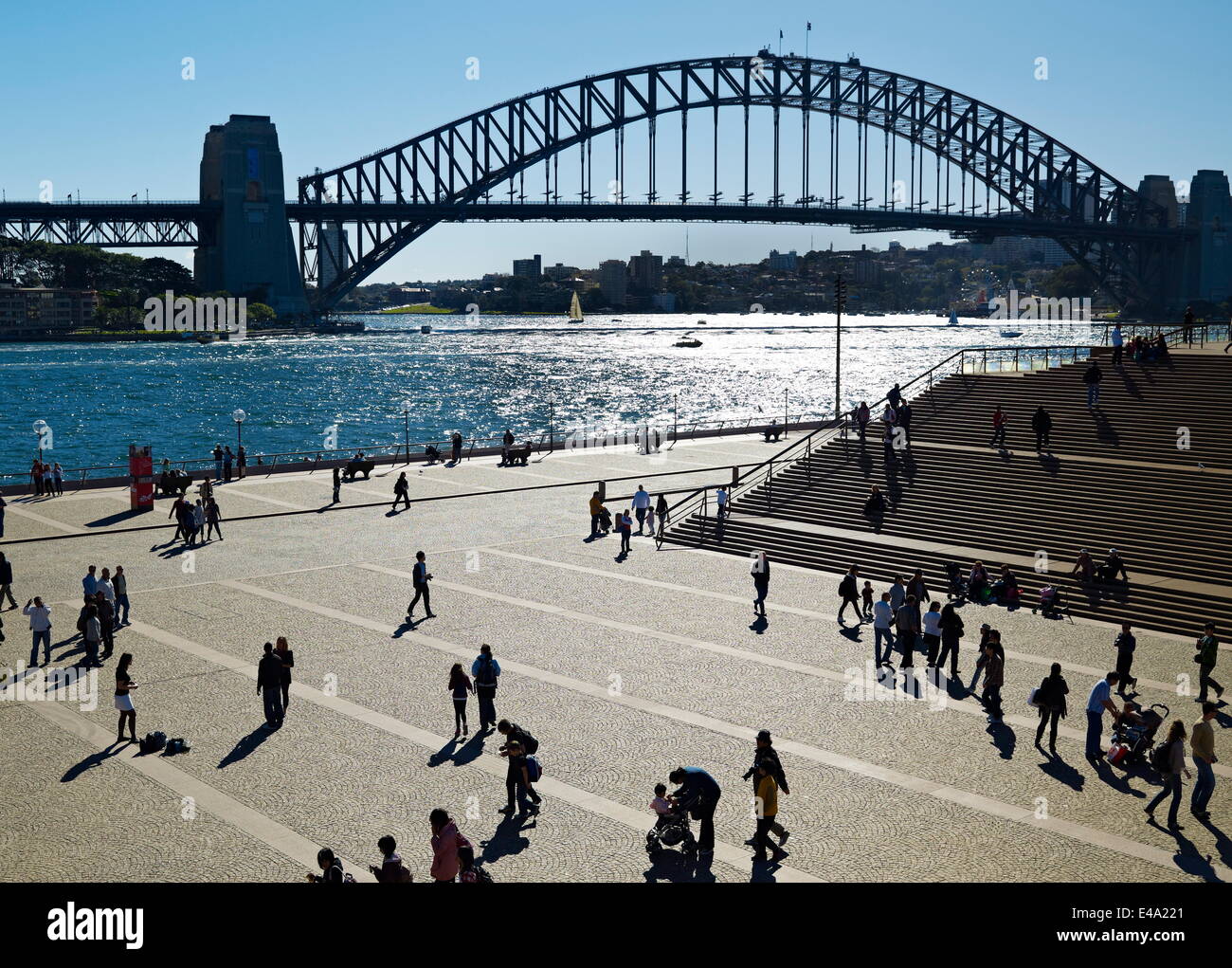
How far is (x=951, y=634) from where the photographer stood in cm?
1752

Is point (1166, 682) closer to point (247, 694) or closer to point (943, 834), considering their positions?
point (943, 834)

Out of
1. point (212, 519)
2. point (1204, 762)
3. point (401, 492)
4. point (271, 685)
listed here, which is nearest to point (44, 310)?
point (401, 492)

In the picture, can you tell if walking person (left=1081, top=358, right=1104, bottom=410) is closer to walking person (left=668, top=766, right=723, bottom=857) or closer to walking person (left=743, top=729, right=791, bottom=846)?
walking person (left=743, top=729, right=791, bottom=846)

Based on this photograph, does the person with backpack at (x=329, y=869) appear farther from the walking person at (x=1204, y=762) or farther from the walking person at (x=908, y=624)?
the walking person at (x=908, y=624)

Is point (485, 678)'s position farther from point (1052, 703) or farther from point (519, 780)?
point (1052, 703)

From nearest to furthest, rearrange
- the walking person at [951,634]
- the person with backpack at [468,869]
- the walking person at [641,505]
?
1. the person with backpack at [468,869]
2. the walking person at [951,634]
3. the walking person at [641,505]

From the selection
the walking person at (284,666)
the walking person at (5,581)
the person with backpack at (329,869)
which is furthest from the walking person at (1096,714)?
the walking person at (5,581)

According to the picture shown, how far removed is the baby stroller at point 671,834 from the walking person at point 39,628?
10130 mm

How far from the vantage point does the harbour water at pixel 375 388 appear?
2940 inches

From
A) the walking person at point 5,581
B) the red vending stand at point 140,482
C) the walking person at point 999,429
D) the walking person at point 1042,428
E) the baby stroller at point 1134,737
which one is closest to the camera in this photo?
the baby stroller at point 1134,737

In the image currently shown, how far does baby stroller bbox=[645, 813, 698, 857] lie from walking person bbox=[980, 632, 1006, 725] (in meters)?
5.65

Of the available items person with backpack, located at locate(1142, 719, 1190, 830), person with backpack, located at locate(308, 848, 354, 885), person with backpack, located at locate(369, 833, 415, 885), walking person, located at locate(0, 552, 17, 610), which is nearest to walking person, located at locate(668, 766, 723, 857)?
person with backpack, located at locate(369, 833, 415, 885)

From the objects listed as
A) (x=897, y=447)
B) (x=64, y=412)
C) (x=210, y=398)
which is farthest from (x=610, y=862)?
(x=210, y=398)

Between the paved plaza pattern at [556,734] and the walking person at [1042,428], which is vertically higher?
the walking person at [1042,428]
